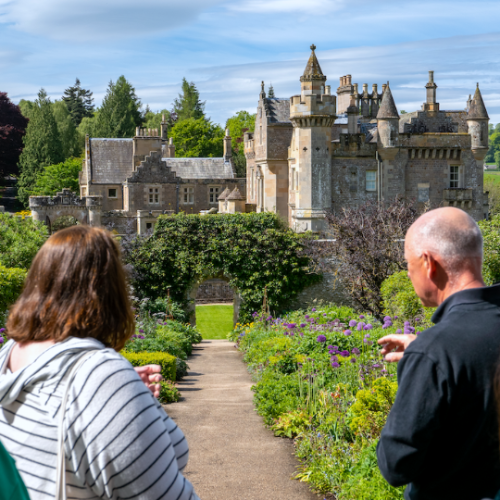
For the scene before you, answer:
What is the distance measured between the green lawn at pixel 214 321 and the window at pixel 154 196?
41.6 ft

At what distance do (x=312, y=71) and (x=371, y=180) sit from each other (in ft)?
18.1

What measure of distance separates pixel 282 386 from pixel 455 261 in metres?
6.08

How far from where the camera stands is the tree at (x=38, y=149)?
164 feet

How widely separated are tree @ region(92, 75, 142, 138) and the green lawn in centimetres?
3535

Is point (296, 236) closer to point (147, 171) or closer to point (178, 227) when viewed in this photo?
point (178, 227)

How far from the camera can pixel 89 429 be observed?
1.82 metres

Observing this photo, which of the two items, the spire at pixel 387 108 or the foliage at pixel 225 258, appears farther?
the spire at pixel 387 108

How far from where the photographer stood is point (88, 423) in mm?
1819

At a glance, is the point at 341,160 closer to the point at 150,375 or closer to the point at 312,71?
the point at 312,71

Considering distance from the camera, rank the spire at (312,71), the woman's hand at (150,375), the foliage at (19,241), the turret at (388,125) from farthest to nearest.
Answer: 1. the turret at (388,125)
2. the spire at (312,71)
3. the foliage at (19,241)
4. the woman's hand at (150,375)

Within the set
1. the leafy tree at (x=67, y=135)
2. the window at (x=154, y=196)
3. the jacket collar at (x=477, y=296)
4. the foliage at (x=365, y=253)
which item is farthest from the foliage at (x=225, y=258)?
the leafy tree at (x=67, y=135)

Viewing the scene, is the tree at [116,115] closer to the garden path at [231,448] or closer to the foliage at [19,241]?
the foliage at [19,241]

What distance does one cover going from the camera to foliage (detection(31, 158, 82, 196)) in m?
47.4

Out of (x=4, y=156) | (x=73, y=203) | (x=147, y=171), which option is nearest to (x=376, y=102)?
(x=147, y=171)
